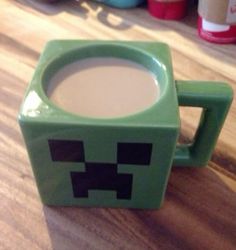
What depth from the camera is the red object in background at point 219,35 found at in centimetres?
41

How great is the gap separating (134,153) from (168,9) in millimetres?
283

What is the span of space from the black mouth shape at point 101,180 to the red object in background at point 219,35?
24 cm

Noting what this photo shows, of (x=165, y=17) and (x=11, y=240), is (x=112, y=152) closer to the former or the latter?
(x=11, y=240)

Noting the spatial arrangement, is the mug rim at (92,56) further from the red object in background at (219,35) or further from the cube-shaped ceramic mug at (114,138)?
the red object in background at (219,35)

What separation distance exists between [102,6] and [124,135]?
314mm

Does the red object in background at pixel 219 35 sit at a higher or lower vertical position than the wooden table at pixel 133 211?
higher

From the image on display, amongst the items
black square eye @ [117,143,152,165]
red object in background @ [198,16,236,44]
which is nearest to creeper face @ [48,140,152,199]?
black square eye @ [117,143,152,165]

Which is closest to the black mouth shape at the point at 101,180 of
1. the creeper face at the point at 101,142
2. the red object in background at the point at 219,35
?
the creeper face at the point at 101,142

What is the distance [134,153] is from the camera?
22 cm

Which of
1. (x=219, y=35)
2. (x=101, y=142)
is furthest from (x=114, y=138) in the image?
(x=219, y=35)

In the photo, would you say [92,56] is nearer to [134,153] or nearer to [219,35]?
[134,153]

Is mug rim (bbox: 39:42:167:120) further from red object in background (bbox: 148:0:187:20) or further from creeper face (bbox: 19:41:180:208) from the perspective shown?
red object in background (bbox: 148:0:187:20)

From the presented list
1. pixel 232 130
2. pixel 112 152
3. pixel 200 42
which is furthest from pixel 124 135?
pixel 200 42

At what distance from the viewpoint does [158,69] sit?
242mm
